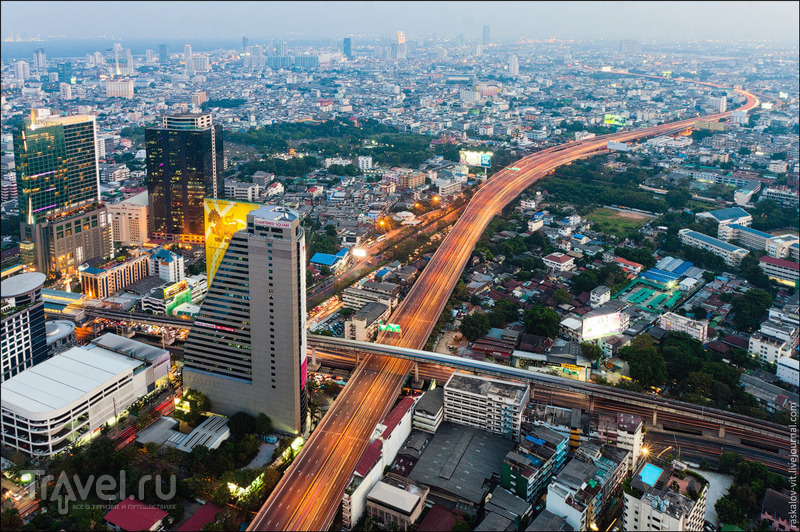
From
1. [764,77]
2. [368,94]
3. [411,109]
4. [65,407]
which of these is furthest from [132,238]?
[764,77]

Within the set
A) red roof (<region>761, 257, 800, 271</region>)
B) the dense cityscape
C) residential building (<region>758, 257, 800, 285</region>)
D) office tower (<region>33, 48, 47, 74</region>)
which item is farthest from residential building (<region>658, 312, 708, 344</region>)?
office tower (<region>33, 48, 47, 74</region>)

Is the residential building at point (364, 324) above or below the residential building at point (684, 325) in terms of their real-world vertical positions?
above

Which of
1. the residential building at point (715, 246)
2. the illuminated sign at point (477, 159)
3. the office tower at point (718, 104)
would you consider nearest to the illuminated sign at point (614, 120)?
the office tower at point (718, 104)

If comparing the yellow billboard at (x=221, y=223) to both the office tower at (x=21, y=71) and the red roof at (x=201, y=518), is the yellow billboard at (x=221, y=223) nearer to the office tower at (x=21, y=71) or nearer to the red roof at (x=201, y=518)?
the red roof at (x=201, y=518)

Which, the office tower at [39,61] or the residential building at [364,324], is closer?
the residential building at [364,324]

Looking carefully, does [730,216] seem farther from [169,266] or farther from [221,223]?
[221,223]
